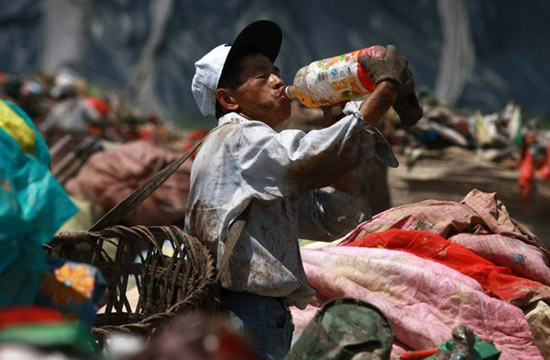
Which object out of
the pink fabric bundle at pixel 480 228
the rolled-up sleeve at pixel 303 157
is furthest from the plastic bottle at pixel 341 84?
the pink fabric bundle at pixel 480 228

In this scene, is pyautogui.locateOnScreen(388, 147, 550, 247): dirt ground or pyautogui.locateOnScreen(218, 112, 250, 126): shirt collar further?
pyautogui.locateOnScreen(388, 147, 550, 247): dirt ground

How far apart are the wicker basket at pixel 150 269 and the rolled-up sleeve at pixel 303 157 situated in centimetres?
31

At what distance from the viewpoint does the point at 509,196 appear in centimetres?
748

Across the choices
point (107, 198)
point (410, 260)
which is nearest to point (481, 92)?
point (107, 198)

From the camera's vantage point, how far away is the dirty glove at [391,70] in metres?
2.78

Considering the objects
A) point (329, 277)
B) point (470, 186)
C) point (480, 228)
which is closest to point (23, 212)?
point (329, 277)

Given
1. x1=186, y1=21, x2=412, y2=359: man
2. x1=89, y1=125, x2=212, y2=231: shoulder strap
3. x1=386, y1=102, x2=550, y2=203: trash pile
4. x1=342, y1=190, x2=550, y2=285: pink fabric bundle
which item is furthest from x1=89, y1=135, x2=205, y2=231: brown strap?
x1=386, y1=102, x2=550, y2=203: trash pile

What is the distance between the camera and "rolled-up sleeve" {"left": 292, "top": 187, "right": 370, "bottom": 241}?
10.3ft

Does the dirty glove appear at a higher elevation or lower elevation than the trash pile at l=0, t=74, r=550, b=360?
higher

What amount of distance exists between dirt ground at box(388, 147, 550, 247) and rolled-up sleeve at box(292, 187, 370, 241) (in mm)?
4394

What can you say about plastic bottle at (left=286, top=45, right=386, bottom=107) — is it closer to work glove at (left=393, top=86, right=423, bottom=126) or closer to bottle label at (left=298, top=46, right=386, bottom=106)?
bottle label at (left=298, top=46, right=386, bottom=106)

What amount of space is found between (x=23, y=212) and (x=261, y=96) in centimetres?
124

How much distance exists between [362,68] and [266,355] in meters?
0.96

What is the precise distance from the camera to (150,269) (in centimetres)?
311
